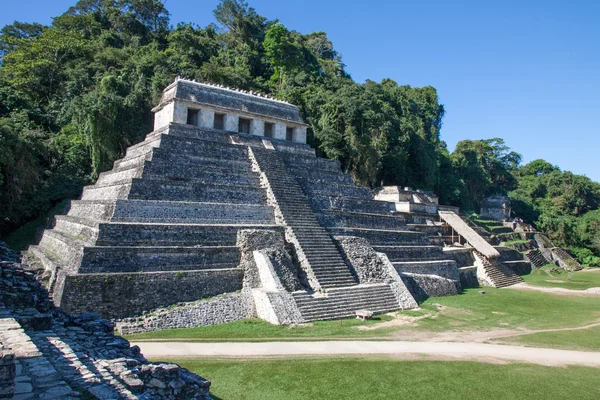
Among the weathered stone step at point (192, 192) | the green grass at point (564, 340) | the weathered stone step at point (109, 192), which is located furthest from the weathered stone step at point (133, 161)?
the green grass at point (564, 340)

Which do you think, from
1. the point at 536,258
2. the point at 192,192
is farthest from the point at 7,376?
the point at 536,258

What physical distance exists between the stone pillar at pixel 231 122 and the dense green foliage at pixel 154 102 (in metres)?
7.46

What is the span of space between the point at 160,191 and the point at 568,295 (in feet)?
69.5

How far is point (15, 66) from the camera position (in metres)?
31.5

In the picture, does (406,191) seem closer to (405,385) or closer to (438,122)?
(405,385)

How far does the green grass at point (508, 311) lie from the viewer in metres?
15.2

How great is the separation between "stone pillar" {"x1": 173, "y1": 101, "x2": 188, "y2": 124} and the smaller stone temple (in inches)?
1447

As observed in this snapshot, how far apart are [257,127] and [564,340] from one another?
17886 mm

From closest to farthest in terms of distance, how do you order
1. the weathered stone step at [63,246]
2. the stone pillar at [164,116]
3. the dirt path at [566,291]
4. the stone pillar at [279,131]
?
the weathered stone step at [63,246], the stone pillar at [164,116], the dirt path at [566,291], the stone pillar at [279,131]

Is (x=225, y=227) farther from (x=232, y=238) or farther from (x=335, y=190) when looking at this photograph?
(x=335, y=190)

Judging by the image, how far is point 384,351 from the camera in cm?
1155

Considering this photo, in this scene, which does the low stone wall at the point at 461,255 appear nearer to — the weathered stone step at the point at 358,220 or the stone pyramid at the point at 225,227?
the stone pyramid at the point at 225,227

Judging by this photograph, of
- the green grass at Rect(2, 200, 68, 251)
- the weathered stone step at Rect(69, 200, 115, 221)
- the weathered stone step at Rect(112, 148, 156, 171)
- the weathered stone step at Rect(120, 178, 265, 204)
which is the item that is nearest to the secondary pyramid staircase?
the weathered stone step at Rect(120, 178, 265, 204)

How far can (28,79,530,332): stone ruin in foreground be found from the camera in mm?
13719
